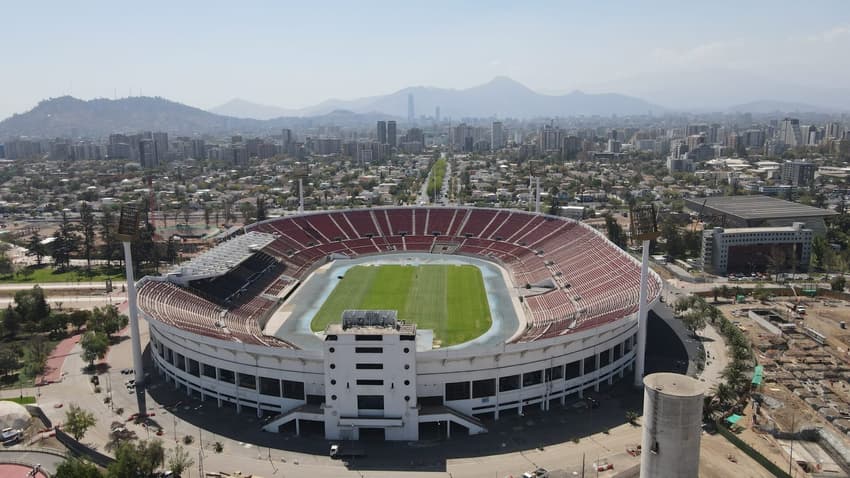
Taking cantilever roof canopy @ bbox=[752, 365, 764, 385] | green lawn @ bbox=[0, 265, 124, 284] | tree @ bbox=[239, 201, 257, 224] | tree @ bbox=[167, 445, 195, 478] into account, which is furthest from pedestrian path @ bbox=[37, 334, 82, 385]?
tree @ bbox=[239, 201, 257, 224]

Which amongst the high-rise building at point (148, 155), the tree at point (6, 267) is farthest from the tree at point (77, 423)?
the high-rise building at point (148, 155)

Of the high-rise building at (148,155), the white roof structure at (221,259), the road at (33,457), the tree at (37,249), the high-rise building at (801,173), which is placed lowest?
the road at (33,457)

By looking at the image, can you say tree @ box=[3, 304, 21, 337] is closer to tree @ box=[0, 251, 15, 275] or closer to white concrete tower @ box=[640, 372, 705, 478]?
tree @ box=[0, 251, 15, 275]

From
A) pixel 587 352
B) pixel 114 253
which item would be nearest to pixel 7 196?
pixel 114 253

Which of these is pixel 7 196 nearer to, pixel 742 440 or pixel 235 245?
pixel 235 245

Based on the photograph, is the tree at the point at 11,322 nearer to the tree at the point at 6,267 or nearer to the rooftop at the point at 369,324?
the tree at the point at 6,267
